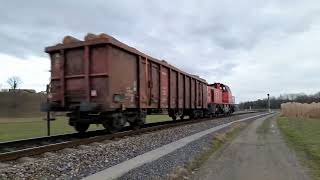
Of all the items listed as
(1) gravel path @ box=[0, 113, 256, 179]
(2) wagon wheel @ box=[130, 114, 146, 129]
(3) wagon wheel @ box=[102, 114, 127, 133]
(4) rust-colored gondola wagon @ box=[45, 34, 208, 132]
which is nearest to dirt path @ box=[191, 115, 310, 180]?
(1) gravel path @ box=[0, 113, 256, 179]

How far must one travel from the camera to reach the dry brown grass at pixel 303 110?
46531mm

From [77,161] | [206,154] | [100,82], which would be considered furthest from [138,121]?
[77,161]

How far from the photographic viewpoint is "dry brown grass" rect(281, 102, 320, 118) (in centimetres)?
4653

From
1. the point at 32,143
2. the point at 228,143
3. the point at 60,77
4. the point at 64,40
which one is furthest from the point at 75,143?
the point at 228,143

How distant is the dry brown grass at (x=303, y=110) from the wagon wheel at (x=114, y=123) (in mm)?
34461

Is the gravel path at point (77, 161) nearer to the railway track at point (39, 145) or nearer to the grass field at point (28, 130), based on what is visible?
the railway track at point (39, 145)

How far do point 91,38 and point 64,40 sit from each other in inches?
63.2

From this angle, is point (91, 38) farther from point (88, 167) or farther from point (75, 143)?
point (88, 167)

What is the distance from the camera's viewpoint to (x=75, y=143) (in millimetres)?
12562

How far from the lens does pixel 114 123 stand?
52.2ft

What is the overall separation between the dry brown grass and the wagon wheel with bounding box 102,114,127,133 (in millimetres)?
34461

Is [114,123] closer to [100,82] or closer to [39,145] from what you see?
[100,82]

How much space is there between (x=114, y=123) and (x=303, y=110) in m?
37.7

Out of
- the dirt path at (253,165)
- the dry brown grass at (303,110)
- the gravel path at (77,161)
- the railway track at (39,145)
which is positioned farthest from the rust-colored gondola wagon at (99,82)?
the dry brown grass at (303,110)
